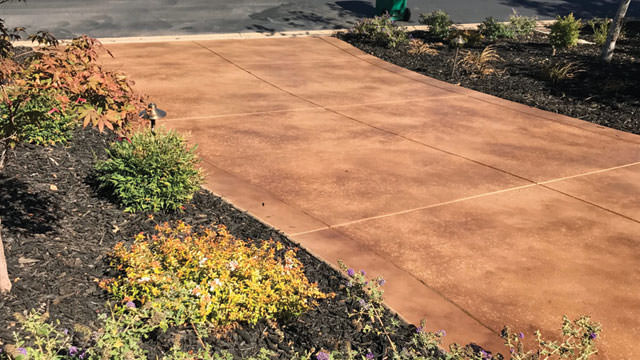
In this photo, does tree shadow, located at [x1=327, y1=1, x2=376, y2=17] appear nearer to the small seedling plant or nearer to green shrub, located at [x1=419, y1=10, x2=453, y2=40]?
green shrub, located at [x1=419, y1=10, x2=453, y2=40]

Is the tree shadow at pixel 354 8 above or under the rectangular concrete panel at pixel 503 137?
above

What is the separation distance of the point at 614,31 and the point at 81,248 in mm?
11469

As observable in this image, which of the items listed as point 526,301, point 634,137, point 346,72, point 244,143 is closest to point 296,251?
point 526,301

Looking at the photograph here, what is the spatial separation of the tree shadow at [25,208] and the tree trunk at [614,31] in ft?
35.8

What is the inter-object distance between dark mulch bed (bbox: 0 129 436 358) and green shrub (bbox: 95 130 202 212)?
0.43ft

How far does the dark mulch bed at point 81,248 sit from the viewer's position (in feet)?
12.8

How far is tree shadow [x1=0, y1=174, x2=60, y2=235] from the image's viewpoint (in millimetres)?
4855

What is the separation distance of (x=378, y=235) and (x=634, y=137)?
17.6 ft

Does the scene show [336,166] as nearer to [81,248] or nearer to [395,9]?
[81,248]

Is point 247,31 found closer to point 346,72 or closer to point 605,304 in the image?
point 346,72

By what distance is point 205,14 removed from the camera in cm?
1748

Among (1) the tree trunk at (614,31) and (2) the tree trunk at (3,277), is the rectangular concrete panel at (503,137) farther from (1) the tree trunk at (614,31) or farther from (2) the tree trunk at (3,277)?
(2) the tree trunk at (3,277)

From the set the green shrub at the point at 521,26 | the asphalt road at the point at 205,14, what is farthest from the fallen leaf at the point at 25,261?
the green shrub at the point at 521,26

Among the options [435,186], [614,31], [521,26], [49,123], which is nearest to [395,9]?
[521,26]
